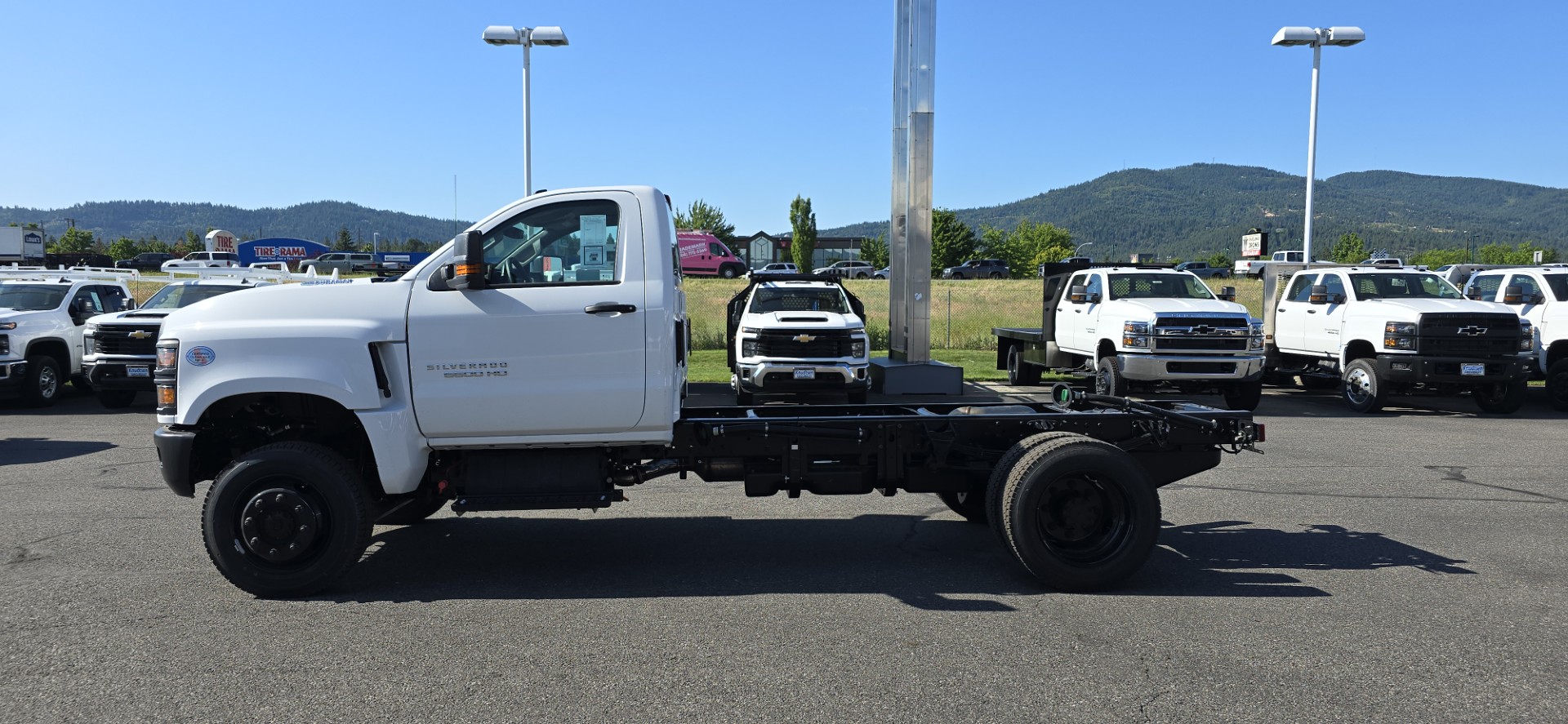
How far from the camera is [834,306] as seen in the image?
15.4m

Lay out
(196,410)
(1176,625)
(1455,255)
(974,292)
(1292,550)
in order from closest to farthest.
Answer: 1. (1176,625)
2. (196,410)
3. (1292,550)
4. (974,292)
5. (1455,255)

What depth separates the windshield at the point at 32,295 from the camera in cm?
1563

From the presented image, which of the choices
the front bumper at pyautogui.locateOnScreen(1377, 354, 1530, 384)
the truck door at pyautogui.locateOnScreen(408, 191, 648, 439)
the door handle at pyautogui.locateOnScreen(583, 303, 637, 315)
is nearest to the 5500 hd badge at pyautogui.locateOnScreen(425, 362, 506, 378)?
the truck door at pyautogui.locateOnScreen(408, 191, 648, 439)

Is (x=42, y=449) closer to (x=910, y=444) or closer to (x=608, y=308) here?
(x=608, y=308)

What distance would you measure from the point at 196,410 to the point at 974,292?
133 ft

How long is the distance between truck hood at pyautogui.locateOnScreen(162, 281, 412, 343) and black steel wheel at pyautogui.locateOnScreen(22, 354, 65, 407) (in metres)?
11.7

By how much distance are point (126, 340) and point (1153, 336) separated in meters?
14.0

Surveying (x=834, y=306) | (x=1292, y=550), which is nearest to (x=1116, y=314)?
(x=834, y=306)

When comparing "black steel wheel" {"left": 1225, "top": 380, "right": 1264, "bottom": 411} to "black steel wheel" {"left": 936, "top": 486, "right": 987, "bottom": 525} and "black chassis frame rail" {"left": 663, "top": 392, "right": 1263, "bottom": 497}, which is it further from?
"black chassis frame rail" {"left": 663, "top": 392, "right": 1263, "bottom": 497}

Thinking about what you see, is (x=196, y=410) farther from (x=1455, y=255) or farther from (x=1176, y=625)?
(x=1455, y=255)

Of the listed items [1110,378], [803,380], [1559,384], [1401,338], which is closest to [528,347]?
[803,380]

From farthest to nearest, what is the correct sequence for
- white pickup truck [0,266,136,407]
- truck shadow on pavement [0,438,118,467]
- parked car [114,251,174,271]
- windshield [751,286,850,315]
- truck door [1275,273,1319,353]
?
parked car [114,251,174,271]
truck door [1275,273,1319,353]
windshield [751,286,850,315]
white pickup truck [0,266,136,407]
truck shadow on pavement [0,438,118,467]

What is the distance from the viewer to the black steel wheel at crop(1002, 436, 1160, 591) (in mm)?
5656

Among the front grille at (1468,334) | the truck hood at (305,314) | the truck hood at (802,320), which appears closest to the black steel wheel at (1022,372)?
the truck hood at (802,320)
